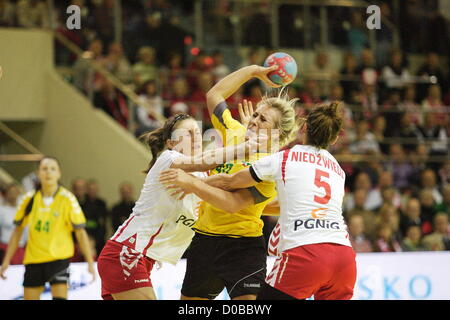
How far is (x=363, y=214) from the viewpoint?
9.85 metres

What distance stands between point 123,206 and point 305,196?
5.72 metres

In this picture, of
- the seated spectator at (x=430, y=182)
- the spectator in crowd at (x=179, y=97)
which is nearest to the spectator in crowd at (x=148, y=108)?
the spectator in crowd at (x=179, y=97)

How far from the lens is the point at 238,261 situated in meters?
4.95

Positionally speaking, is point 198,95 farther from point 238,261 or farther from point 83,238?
point 238,261

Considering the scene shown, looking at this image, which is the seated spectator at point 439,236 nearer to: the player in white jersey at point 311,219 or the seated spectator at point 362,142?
the seated spectator at point 362,142

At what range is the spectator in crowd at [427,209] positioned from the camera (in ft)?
33.5

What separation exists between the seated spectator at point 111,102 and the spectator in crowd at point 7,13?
172cm

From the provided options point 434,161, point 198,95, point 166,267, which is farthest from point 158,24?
point 166,267

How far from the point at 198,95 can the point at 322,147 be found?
708cm

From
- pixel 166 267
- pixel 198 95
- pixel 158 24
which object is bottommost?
pixel 166 267

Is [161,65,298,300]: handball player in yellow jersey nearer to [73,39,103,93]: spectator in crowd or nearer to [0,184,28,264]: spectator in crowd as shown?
[0,184,28,264]: spectator in crowd

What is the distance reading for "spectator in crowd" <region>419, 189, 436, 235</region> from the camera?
402 inches

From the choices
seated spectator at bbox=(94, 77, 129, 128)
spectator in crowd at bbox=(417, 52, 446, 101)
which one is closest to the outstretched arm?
seated spectator at bbox=(94, 77, 129, 128)

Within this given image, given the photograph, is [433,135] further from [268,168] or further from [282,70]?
[268,168]
